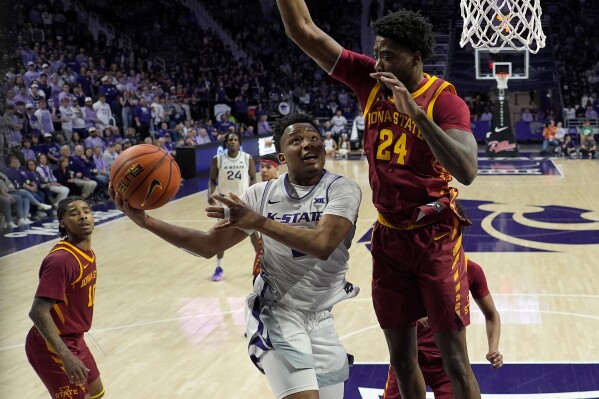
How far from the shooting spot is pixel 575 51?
31.6 metres

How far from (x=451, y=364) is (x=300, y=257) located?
2.64 ft

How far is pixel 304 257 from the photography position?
3736 millimetres

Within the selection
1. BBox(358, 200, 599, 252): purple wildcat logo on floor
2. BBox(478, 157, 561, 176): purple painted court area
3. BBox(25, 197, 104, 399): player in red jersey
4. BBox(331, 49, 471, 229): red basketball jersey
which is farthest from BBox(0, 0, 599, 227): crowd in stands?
BBox(331, 49, 471, 229): red basketball jersey

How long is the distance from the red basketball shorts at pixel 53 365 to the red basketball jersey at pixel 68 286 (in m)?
0.10

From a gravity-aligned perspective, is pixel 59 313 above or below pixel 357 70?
below

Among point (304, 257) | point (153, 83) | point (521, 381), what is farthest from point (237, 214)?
point (153, 83)

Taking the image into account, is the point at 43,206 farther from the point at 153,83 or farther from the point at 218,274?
the point at 153,83

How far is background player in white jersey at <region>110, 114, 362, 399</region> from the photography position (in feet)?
11.8

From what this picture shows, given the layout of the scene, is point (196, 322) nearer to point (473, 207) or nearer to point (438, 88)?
point (438, 88)

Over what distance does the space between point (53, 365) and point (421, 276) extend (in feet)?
6.66

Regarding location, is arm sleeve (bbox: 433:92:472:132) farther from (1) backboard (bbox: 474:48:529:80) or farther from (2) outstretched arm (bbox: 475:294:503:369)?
(1) backboard (bbox: 474:48:529:80)

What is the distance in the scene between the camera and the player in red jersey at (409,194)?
136 inches

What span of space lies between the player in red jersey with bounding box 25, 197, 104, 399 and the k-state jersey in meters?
1.15

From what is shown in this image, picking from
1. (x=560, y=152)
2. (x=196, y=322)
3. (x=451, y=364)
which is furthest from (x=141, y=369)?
(x=560, y=152)
